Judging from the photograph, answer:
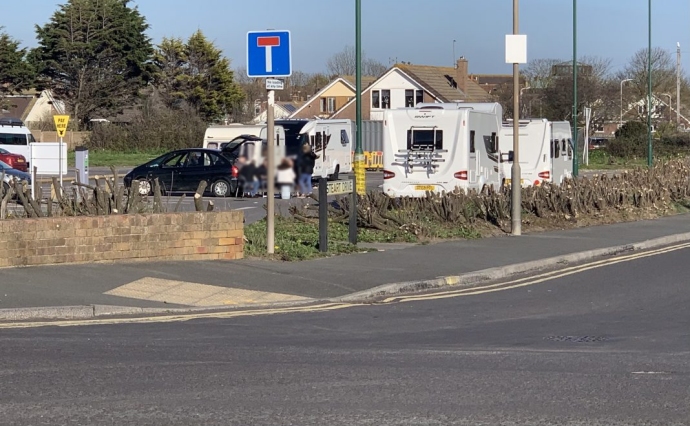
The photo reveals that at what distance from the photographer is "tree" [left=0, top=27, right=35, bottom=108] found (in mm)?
67938

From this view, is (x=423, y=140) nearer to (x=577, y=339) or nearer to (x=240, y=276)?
(x=240, y=276)

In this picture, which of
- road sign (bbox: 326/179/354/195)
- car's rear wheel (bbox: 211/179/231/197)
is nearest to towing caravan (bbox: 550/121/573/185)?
car's rear wheel (bbox: 211/179/231/197)

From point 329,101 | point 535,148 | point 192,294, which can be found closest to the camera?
point 192,294

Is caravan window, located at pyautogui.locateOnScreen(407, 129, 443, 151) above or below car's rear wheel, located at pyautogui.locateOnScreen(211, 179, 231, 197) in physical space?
above

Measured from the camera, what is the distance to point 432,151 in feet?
76.7

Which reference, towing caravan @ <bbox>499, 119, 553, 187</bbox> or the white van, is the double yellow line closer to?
towing caravan @ <bbox>499, 119, 553, 187</bbox>

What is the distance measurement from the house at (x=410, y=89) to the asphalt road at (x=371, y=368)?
185ft

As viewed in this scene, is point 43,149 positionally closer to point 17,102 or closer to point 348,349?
point 348,349

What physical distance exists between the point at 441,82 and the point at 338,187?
184 ft

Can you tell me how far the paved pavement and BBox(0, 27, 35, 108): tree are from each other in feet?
186

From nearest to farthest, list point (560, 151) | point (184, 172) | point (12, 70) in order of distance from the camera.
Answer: point (184, 172) → point (560, 151) → point (12, 70)

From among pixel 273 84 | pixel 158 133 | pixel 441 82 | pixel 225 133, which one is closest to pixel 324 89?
pixel 441 82

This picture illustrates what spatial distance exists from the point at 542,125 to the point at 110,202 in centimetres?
1663

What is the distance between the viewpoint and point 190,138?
43.1 metres
